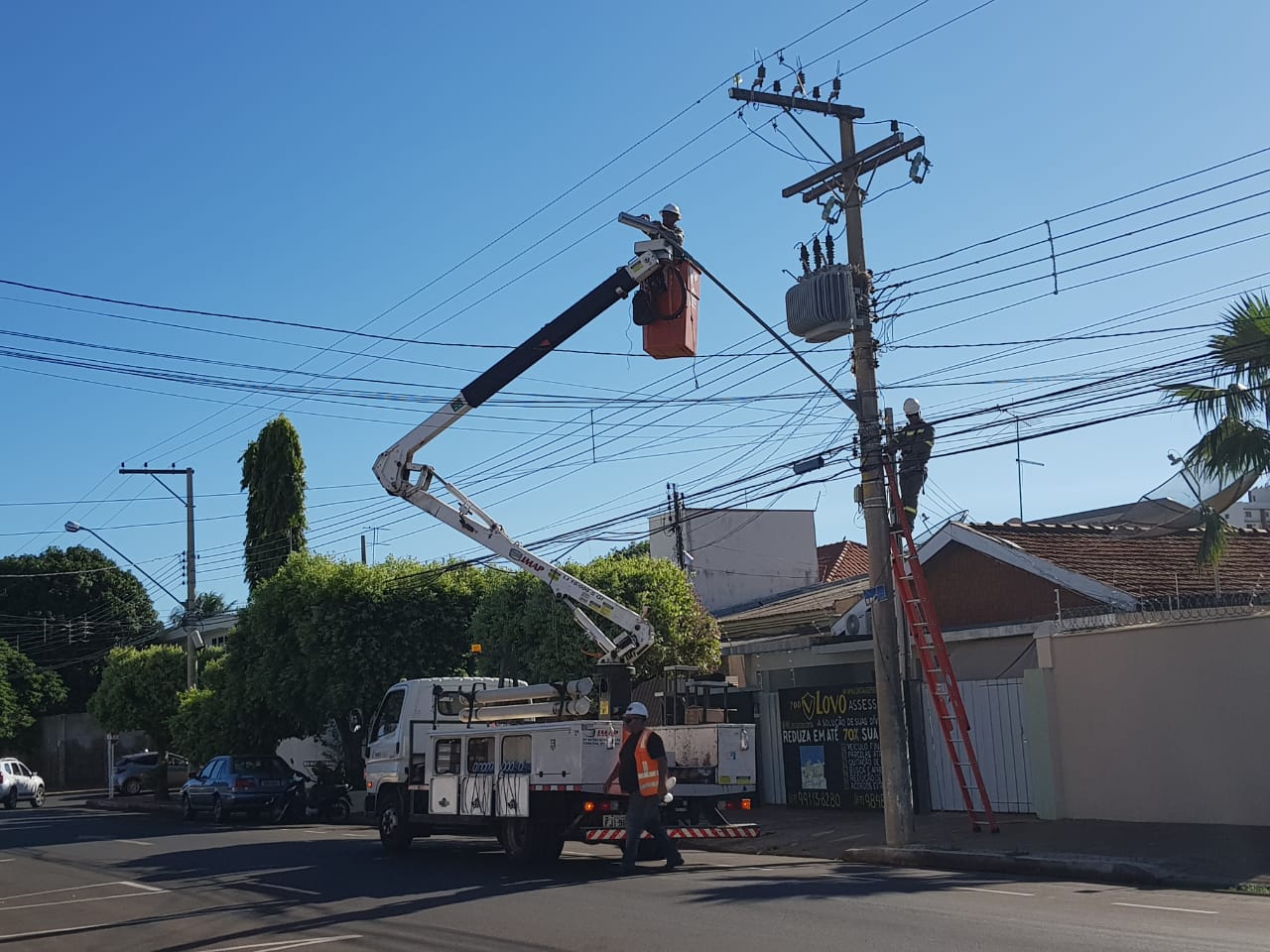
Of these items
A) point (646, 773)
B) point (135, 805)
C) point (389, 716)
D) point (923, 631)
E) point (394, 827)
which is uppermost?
point (923, 631)

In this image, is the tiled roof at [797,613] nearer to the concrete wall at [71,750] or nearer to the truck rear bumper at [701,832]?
the truck rear bumper at [701,832]

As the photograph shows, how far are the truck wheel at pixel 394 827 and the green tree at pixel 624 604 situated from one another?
5.45 meters

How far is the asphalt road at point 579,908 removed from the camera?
32.1ft

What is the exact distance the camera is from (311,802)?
28578 millimetres

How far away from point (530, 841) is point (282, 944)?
549 centimetres

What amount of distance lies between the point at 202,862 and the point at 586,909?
853 centimetres

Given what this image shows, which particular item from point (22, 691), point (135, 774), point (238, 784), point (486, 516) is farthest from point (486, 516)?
point (22, 691)

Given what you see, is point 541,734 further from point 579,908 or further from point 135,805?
point 135,805

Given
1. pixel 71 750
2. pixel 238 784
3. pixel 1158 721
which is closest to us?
pixel 1158 721

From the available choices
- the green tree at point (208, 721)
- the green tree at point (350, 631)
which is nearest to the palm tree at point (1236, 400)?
the green tree at point (350, 631)

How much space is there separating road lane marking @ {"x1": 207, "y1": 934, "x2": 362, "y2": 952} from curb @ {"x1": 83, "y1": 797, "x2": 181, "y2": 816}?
24.6 m

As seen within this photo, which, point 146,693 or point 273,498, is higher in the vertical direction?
point 273,498

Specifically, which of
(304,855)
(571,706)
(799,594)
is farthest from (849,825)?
(799,594)

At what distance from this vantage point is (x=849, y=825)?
19.0 m
